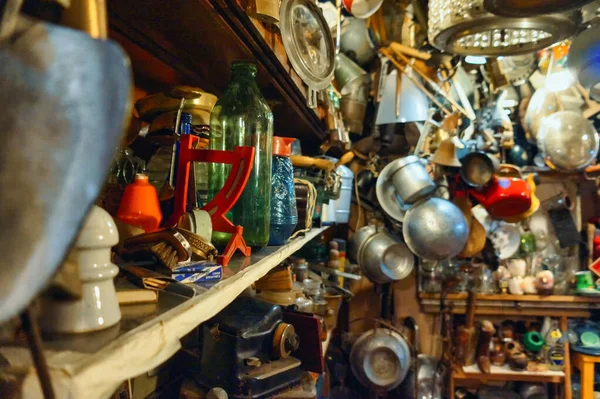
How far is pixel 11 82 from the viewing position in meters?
0.20

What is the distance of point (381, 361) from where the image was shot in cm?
224

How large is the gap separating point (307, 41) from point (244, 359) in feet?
2.34

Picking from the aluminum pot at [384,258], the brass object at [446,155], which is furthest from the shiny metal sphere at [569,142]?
the aluminum pot at [384,258]

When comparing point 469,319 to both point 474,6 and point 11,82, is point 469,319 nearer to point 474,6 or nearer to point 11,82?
point 474,6

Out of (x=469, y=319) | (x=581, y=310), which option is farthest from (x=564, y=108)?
(x=469, y=319)

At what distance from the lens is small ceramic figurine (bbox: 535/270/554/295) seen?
7.85ft

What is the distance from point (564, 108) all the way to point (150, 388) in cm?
258

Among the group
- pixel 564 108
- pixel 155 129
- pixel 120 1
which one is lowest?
pixel 155 129

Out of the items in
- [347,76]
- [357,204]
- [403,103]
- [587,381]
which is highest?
[347,76]

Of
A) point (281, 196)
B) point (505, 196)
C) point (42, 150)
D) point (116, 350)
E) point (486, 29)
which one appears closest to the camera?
point (42, 150)

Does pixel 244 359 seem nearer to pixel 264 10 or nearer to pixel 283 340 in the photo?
pixel 283 340

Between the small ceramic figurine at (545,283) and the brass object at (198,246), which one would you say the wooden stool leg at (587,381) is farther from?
the brass object at (198,246)

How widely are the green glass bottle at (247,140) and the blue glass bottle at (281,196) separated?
63mm

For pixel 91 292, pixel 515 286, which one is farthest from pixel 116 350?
pixel 515 286
